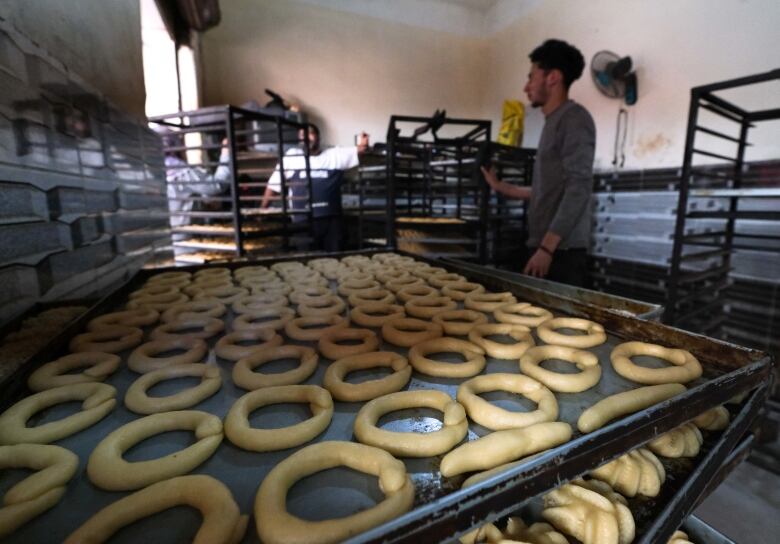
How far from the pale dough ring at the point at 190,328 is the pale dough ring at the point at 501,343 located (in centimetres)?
86

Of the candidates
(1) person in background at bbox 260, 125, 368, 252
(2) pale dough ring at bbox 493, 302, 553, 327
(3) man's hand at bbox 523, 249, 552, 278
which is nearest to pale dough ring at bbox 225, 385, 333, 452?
(2) pale dough ring at bbox 493, 302, 553, 327

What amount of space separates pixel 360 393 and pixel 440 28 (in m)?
7.17

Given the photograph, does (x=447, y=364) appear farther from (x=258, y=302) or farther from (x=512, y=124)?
(x=512, y=124)

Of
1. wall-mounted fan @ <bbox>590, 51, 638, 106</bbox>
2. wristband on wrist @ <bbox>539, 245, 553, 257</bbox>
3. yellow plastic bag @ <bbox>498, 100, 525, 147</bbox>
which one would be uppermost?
wall-mounted fan @ <bbox>590, 51, 638, 106</bbox>

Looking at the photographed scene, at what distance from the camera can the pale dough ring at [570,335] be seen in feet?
3.91

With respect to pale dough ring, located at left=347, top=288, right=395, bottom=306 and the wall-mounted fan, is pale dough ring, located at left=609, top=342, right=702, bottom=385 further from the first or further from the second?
the wall-mounted fan

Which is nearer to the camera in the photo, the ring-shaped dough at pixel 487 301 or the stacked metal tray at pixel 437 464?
the stacked metal tray at pixel 437 464

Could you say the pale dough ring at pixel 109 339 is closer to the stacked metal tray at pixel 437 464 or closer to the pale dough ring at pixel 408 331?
the stacked metal tray at pixel 437 464

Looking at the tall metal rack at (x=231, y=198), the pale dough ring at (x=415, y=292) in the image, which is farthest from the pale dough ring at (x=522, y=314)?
the tall metal rack at (x=231, y=198)

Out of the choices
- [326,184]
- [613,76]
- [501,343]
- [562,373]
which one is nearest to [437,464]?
[562,373]

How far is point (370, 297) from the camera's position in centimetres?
171

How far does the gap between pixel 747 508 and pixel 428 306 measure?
6.75 feet

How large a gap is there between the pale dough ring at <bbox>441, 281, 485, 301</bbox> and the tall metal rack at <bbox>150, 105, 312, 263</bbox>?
2000mm

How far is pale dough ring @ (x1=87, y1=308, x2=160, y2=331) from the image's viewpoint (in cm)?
133
